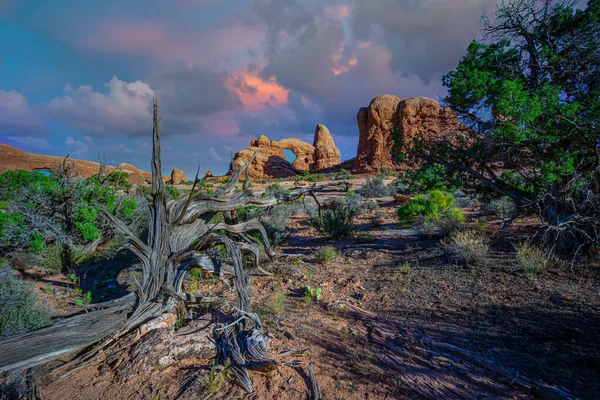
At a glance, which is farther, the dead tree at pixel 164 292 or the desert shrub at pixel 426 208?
the desert shrub at pixel 426 208

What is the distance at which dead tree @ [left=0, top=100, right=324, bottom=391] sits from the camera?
301 cm

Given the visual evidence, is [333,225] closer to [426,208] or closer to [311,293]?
[426,208]

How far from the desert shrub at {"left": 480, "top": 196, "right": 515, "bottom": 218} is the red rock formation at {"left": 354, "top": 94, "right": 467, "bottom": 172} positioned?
93.5ft

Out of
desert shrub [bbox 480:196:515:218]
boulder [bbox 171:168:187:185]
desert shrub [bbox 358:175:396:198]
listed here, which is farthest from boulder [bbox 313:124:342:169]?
desert shrub [bbox 480:196:515:218]

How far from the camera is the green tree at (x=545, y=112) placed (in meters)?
5.14

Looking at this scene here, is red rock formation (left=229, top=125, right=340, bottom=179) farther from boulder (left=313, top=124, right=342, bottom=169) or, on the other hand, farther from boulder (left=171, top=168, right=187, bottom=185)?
boulder (left=171, top=168, right=187, bottom=185)

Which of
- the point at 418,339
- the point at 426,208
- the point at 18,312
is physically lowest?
the point at 418,339

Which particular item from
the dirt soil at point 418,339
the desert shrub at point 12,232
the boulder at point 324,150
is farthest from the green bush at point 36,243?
the boulder at point 324,150

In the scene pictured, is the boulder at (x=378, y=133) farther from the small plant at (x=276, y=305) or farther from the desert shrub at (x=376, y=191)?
the small plant at (x=276, y=305)

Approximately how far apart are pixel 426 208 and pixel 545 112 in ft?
19.3

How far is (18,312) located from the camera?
12.6 feet

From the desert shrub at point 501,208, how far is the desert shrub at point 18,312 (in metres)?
12.3

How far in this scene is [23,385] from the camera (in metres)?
2.85

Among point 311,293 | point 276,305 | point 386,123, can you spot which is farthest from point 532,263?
point 386,123
